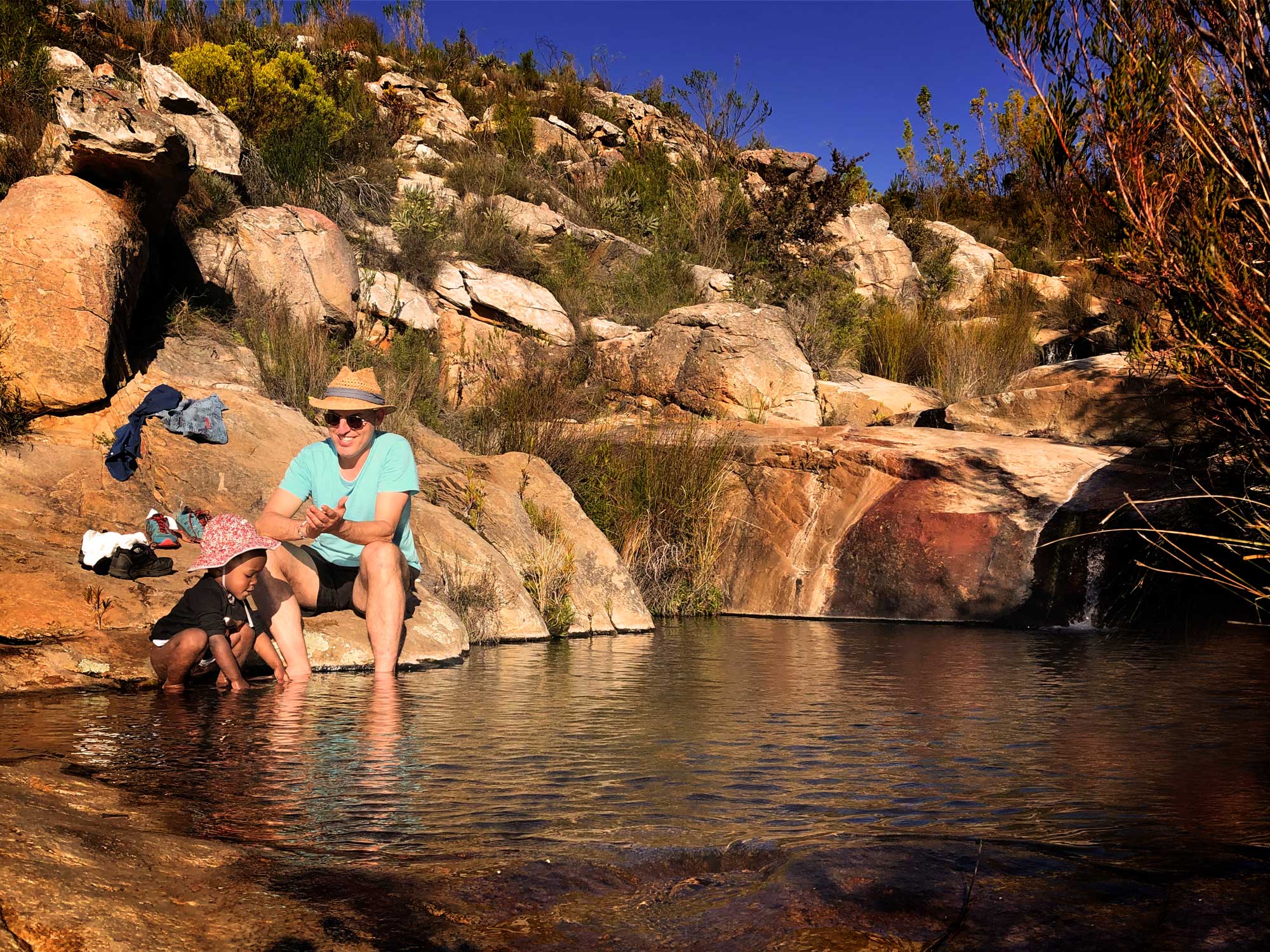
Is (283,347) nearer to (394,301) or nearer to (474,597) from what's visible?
→ (394,301)

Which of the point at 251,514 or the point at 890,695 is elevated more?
the point at 251,514

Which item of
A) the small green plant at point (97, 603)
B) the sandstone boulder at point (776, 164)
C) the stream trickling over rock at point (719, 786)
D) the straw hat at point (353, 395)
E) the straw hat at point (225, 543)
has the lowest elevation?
the stream trickling over rock at point (719, 786)

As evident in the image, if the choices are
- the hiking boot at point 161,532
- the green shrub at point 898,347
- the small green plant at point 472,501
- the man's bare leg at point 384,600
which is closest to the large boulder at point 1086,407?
the green shrub at point 898,347

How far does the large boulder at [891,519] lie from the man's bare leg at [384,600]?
18.1ft

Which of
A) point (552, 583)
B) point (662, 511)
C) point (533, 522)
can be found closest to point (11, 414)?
point (533, 522)

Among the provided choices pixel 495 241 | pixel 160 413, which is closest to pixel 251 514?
pixel 160 413

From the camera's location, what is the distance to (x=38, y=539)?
732 cm

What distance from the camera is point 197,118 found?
49.3ft

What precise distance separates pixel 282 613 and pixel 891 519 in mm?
6604

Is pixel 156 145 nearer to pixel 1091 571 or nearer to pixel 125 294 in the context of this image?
pixel 125 294

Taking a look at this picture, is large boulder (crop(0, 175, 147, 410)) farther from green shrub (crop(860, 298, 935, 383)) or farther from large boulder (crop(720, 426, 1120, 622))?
green shrub (crop(860, 298, 935, 383))

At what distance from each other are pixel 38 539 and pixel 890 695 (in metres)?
5.35

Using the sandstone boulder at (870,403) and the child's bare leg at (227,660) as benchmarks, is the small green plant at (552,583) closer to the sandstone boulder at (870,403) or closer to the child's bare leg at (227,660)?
the child's bare leg at (227,660)

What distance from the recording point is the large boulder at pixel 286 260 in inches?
517
